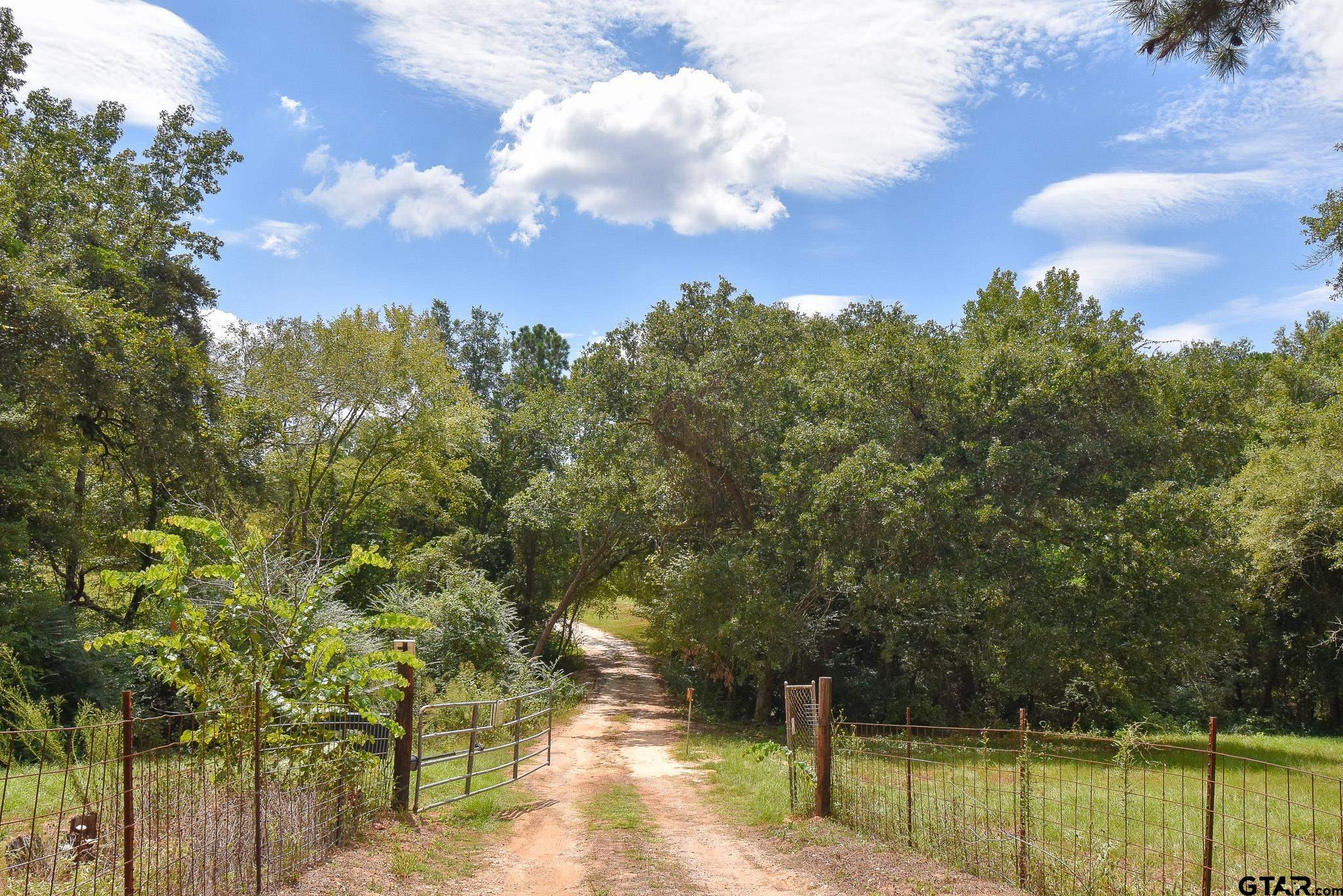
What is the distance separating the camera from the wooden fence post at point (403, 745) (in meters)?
8.25

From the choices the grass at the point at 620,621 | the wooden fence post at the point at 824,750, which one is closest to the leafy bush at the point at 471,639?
the wooden fence post at the point at 824,750

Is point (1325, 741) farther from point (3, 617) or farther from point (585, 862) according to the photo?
point (3, 617)

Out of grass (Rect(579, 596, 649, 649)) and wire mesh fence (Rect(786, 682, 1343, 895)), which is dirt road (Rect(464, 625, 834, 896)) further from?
grass (Rect(579, 596, 649, 649))

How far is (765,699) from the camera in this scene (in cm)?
2023

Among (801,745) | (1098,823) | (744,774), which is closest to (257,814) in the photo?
(801,745)

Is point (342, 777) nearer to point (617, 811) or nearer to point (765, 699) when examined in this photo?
point (617, 811)

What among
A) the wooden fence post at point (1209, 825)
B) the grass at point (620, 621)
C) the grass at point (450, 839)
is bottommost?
the grass at point (620, 621)

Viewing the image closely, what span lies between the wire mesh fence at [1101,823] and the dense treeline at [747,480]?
470 centimetres

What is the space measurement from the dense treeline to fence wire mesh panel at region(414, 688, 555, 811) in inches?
43.2

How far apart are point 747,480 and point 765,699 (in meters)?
5.51

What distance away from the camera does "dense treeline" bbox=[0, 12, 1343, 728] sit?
47.9ft

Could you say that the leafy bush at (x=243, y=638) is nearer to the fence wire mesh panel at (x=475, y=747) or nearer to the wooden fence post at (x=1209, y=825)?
the fence wire mesh panel at (x=475, y=747)

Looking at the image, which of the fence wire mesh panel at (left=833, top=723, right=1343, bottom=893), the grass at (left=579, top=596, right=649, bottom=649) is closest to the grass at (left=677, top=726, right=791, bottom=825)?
the fence wire mesh panel at (left=833, top=723, right=1343, bottom=893)

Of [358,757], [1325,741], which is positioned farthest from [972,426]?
[358,757]
